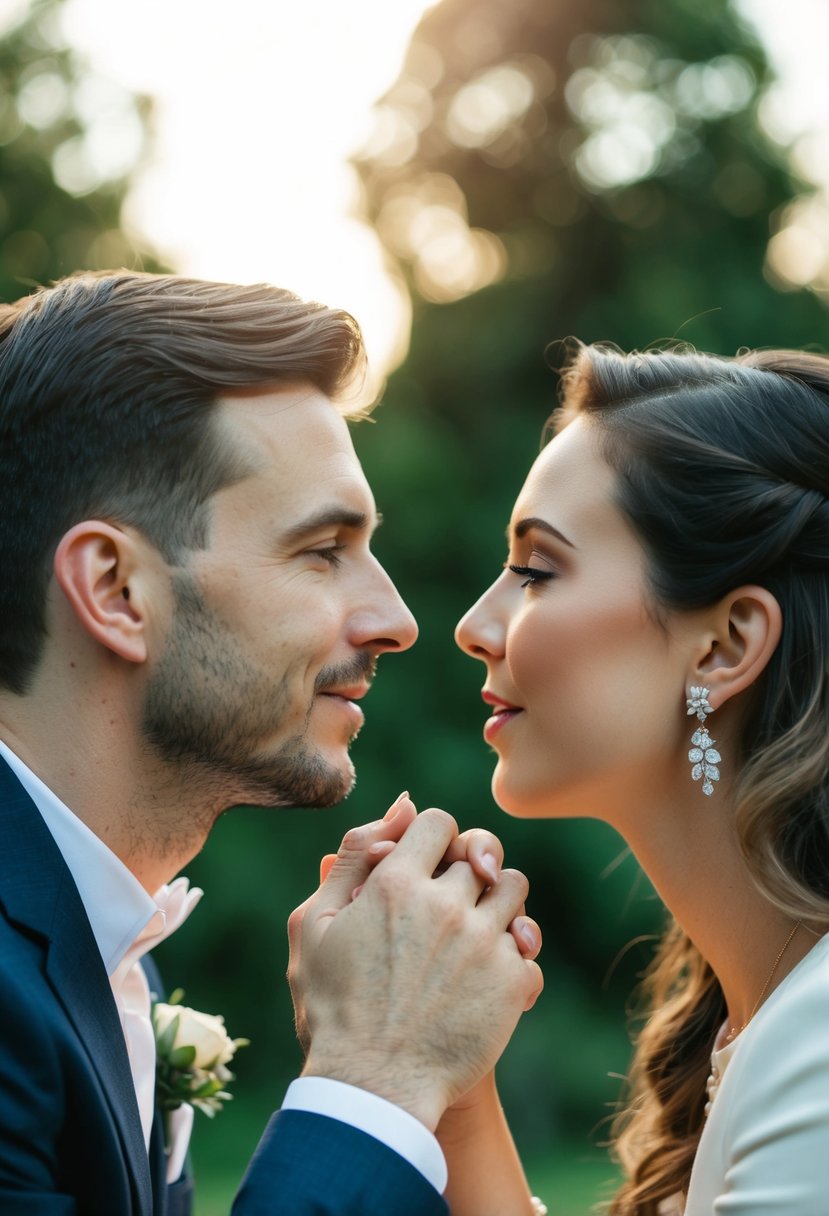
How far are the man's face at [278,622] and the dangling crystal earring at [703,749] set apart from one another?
87 cm

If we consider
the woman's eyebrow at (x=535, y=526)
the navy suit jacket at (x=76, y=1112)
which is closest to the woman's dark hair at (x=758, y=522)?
the woman's eyebrow at (x=535, y=526)

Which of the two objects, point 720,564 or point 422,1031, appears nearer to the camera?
point 422,1031

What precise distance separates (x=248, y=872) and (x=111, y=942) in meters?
7.51

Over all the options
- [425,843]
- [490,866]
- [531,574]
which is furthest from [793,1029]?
[531,574]

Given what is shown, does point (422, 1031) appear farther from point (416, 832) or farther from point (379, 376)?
point (379, 376)

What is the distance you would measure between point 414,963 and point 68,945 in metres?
0.80

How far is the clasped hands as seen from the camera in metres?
2.81

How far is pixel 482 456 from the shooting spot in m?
11.7

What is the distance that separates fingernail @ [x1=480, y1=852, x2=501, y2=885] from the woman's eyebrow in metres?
0.92

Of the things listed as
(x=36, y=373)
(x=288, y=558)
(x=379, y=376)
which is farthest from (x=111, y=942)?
(x=379, y=376)

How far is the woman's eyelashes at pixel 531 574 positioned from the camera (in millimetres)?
3691

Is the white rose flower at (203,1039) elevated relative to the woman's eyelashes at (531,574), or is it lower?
lower

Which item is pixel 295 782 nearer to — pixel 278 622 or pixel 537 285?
pixel 278 622

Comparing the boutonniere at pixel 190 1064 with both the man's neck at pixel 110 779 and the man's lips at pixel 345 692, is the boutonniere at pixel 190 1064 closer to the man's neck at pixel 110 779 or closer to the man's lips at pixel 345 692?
the man's neck at pixel 110 779
